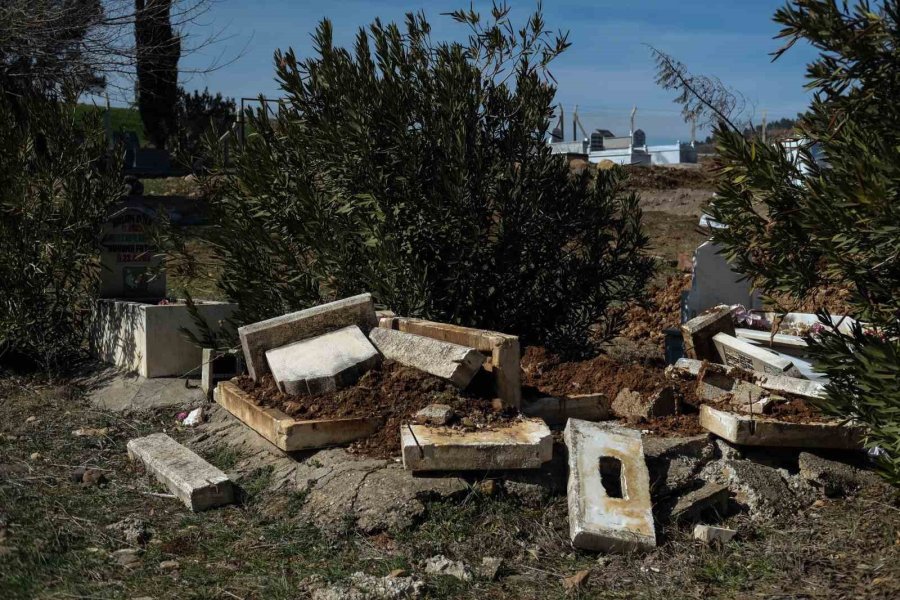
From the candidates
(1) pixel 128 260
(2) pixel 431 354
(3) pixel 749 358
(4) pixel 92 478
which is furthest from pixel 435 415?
(1) pixel 128 260

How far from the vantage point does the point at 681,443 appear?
18.5 feet

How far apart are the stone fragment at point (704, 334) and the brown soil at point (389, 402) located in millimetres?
2169

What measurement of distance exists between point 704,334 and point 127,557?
455 centimetres

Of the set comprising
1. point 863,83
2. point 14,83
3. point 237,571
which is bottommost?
point 237,571

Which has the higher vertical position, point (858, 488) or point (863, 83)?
point (863, 83)

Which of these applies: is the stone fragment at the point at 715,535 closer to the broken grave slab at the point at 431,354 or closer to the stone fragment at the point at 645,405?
the stone fragment at the point at 645,405

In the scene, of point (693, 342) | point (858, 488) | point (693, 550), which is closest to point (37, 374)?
point (693, 342)

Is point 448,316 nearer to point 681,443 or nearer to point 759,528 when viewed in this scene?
point 681,443

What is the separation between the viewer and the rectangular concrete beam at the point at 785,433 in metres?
5.53

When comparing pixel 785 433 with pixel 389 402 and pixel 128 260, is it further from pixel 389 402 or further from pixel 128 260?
pixel 128 260

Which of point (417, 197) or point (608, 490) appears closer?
point (608, 490)

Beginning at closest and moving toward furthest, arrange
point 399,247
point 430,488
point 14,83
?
point 430,488
point 399,247
point 14,83

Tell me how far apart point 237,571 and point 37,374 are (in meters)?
5.10

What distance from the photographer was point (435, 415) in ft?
17.9
